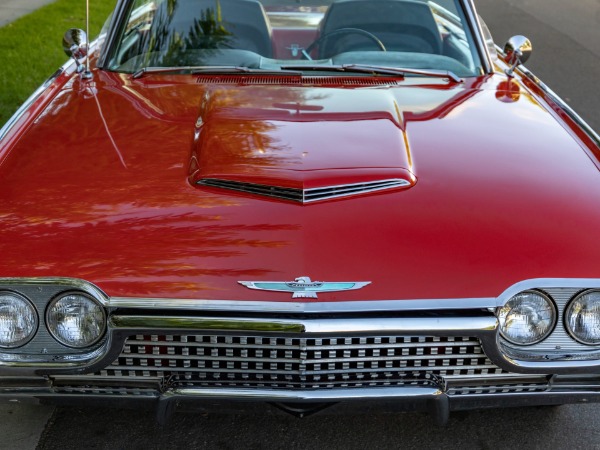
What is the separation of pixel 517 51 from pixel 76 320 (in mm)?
2619

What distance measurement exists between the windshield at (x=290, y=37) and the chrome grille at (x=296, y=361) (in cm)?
159

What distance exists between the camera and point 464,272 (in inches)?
102

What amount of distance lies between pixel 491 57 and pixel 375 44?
1.85 feet

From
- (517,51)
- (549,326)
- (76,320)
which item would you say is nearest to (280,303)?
(76,320)

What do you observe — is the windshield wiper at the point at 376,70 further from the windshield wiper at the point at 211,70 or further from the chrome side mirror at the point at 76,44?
the chrome side mirror at the point at 76,44

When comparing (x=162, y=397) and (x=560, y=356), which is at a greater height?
(x=560, y=356)

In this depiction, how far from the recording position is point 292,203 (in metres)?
2.75

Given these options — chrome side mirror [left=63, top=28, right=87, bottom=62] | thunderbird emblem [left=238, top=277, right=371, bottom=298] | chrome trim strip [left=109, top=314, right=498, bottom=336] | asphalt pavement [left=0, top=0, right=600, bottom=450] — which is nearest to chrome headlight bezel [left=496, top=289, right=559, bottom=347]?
chrome trim strip [left=109, top=314, right=498, bottom=336]

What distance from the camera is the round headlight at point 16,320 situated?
262cm

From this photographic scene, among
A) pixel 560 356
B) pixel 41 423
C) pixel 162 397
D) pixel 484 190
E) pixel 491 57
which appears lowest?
pixel 41 423

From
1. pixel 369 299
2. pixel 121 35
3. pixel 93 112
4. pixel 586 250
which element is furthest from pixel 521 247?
pixel 121 35

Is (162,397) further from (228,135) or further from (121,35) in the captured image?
(121,35)

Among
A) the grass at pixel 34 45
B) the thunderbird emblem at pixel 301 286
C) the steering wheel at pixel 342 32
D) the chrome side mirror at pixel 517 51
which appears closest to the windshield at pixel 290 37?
the steering wheel at pixel 342 32

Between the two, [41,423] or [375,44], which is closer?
[41,423]
